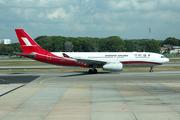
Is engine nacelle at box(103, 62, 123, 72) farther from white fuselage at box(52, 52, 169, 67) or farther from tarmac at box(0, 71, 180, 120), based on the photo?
tarmac at box(0, 71, 180, 120)

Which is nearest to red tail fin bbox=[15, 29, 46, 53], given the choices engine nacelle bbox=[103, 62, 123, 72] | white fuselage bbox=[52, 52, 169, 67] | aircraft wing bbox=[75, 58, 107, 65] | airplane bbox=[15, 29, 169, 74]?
airplane bbox=[15, 29, 169, 74]

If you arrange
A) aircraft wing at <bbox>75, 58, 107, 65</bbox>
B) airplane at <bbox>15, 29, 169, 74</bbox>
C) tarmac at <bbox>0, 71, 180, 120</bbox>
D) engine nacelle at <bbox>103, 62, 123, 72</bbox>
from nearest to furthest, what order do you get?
tarmac at <bbox>0, 71, 180, 120</bbox> < engine nacelle at <bbox>103, 62, 123, 72</bbox> < aircraft wing at <bbox>75, 58, 107, 65</bbox> < airplane at <bbox>15, 29, 169, 74</bbox>

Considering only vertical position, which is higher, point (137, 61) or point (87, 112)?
point (137, 61)

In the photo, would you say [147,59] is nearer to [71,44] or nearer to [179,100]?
[179,100]

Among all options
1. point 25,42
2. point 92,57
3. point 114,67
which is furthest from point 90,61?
point 25,42

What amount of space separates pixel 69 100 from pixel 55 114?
4106mm

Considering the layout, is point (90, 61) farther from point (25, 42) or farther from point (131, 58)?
point (25, 42)

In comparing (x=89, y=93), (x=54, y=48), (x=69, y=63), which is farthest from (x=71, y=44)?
(x=89, y=93)

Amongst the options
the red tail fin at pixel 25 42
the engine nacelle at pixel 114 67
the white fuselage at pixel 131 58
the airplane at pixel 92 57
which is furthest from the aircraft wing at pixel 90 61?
the red tail fin at pixel 25 42

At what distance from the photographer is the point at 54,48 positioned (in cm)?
13675

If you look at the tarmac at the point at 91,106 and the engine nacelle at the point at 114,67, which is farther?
the engine nacelle at the point at 114,67

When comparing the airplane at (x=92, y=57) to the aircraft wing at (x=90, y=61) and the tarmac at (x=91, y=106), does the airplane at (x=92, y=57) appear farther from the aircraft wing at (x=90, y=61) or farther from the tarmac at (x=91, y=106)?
the tarmac at (x=91, y=106)

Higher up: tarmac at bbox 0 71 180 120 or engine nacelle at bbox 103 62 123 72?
engine nacelle at bbox 103 62 123 72

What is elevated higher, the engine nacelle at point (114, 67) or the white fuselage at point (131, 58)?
the white fuselage at point (131, 58)
